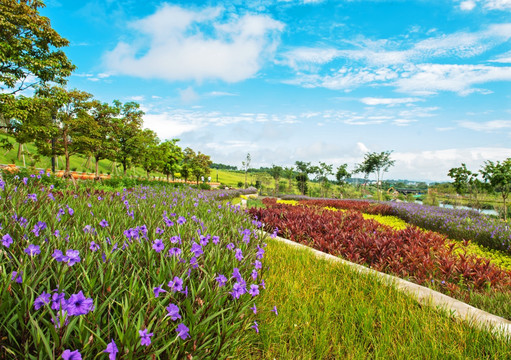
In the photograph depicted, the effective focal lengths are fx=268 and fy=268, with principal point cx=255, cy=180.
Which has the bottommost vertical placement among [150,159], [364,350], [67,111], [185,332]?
[364,350]

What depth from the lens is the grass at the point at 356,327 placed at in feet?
7.17

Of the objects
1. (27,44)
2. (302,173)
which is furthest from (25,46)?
(302,173)

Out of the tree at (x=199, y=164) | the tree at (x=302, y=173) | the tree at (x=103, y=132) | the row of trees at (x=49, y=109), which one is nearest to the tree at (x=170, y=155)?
the row of trees at (x=49, y=109)

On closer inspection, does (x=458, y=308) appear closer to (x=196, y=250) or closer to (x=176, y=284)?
(x=196, y=250)

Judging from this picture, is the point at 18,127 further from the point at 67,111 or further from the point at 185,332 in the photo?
the point at 185,332

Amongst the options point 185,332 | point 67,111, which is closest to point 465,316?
point 185,332

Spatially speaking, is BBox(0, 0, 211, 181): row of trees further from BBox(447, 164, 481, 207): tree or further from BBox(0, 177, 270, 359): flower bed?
BBox(447, 164, 481, 207): tree

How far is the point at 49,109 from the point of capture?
1853 centimetres

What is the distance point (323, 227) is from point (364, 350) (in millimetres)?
4391

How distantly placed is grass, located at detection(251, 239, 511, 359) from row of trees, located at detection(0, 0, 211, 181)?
1163 cm

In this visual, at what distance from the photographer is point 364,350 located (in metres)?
2.28

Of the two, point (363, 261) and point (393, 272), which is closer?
point (393, 272)

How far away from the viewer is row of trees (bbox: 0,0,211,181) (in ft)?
44.4

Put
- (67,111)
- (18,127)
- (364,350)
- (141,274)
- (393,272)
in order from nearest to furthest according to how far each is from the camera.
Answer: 1. (141,274)
2. (364,350)
3. (393,272)
4. (18,127)
5. (67,111)
